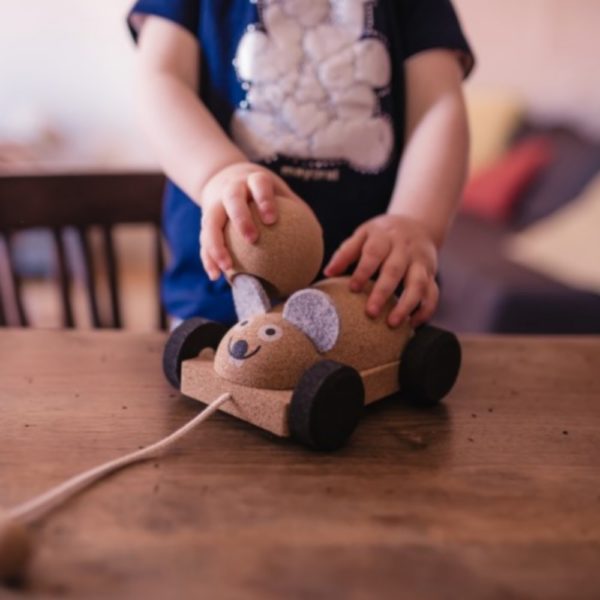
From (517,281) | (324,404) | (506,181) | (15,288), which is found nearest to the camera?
(324,404)

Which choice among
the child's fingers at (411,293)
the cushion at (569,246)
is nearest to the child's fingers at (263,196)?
the child's fingers at (411,293)

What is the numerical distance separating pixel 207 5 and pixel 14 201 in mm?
323

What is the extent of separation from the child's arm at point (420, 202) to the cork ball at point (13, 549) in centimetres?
25

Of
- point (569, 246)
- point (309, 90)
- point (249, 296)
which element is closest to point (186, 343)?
point (249, 296)

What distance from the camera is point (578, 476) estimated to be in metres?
0.40

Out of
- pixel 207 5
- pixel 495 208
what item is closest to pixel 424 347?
pixel 207 5

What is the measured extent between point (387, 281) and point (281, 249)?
0.08 m

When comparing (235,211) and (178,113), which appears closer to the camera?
(235,211)

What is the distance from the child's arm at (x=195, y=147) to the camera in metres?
0.47

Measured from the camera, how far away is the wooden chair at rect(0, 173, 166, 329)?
2.71 feet

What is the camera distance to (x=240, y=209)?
46 cm

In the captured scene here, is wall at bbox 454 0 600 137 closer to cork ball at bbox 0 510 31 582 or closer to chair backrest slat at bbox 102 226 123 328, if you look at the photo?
chair backrest slat at bbox 102 226 123 328

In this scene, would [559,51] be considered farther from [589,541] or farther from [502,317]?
[589,541]

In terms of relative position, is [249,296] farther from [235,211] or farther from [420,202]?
[420,202]
